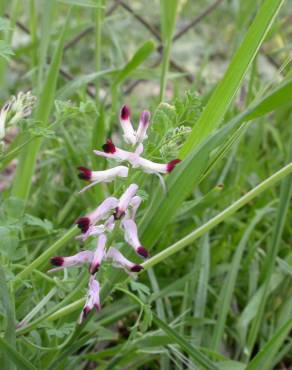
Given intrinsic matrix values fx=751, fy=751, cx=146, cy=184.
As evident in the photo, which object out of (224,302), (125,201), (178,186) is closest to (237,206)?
(178,186)

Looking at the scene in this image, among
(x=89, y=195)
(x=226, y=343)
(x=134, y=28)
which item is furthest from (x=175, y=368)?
(x=134, y=28)

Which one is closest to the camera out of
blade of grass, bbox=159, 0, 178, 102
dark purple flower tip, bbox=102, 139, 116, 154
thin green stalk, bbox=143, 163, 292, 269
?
dark purple flower tip, bbox=102, 139, 116, 154

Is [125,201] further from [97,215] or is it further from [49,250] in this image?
[49,250]

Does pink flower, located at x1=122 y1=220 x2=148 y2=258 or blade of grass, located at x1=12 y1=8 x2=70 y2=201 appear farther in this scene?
blade of grass, located at x1=12 y1=8 x2=70 y2=201

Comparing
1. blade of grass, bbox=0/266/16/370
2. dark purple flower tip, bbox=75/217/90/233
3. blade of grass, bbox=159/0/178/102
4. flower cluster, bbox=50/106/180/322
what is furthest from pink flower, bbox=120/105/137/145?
blade of grass, bbox=159/0/178/102

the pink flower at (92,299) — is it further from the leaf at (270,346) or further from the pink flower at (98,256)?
the leaf at (270,346)

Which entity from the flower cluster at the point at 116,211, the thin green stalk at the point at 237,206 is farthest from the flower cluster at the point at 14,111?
the thin green stalk at the point at 237,206

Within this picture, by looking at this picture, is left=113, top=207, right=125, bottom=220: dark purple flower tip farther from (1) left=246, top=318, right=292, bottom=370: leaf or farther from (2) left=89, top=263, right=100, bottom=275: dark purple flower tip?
(1) left=246, top=318, right=292, bottom=370: leaf
